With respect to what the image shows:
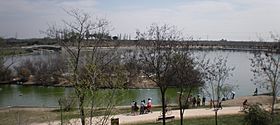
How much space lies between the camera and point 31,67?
252 feet

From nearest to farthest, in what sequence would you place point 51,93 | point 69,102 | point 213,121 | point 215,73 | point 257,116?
point 69,102, point 257,116, point 213,121, point 215,73, point 51,93

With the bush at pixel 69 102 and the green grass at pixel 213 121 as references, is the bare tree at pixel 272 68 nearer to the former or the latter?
the green grass at pixel 213 121

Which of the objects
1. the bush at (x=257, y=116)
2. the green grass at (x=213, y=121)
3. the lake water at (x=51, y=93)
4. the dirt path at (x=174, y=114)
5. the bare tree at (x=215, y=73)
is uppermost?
the bare tree at (x=215, y=73)

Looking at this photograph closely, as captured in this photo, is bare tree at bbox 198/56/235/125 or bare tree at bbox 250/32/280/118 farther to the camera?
bare tree at bbox 198/56/235/125

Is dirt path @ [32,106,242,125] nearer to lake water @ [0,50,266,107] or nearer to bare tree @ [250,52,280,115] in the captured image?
bare tree @ [250,52,280,115]

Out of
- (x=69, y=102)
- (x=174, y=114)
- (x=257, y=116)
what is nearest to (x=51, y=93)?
(x=174, y=114)

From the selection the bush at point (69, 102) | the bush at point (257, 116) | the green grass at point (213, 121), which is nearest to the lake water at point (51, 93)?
the green grass at point (213, 121)

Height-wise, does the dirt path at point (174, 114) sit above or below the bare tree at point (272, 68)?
below

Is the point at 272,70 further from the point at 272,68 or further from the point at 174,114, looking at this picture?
the point at 174,114

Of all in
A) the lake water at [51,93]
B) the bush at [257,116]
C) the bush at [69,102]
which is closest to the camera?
the bush at [69,102]

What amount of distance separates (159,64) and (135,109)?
9.27 meters

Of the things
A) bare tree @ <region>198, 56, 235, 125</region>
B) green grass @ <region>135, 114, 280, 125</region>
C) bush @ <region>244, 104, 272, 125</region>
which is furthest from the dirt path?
bush @ <region>244, 104, 272, 125</region>

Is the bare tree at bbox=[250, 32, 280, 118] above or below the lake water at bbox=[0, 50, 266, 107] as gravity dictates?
above

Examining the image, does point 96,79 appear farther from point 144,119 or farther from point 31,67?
point 31,67
